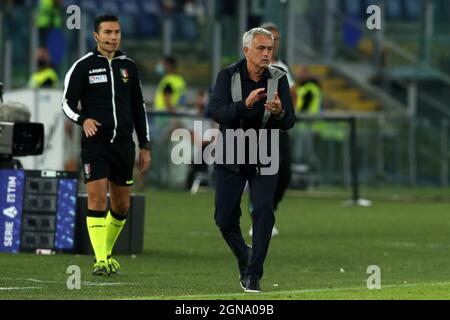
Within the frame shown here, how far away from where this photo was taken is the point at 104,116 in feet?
47.6

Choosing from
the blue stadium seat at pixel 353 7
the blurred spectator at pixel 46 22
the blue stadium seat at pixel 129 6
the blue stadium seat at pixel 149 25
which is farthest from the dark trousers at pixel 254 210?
the blue stadium seat at pixel 353 7

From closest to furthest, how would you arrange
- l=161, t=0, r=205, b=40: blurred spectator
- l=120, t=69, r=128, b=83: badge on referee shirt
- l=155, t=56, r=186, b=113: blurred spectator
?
l=120, t=69, r=128, b=83: badge on referee shirt, l=155, t=56, r=186, b=113: blurred spectator, l=161, t=0, r=205, b=40: blurred spectator

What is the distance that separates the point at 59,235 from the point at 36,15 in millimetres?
17027

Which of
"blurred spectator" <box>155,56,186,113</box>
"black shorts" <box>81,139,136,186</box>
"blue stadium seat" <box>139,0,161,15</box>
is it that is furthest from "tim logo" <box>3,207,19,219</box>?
"blue stadium seat" <box>139,0,161,15</box>

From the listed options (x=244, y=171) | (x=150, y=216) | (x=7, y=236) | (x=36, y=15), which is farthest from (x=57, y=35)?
(x=244, y=171)

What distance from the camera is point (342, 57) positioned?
38.8 m

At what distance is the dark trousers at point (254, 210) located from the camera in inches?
488

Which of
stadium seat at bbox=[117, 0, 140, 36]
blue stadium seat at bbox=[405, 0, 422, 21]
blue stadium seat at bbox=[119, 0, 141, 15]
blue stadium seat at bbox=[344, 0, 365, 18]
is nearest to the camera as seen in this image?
stadium seat at bbox=[117, 0, 140, 36]

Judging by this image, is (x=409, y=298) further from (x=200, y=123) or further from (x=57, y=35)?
(x=57, y=35)

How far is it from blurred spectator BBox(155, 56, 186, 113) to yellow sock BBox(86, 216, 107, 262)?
57.2 feet

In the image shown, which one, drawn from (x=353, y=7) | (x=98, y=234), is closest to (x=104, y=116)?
(x=98, y=234)

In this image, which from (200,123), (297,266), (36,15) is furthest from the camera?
(36,15)

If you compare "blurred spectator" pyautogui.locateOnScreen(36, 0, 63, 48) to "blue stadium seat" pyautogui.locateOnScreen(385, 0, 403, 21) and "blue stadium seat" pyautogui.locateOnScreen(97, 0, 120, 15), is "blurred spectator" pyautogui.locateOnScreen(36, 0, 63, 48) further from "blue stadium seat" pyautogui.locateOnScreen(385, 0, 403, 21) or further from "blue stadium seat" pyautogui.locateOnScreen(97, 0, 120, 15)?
"blue stadium seat" pyautogui.locateOnScreen(385, 0, 403, 21)

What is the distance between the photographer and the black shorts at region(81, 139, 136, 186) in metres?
14.4
